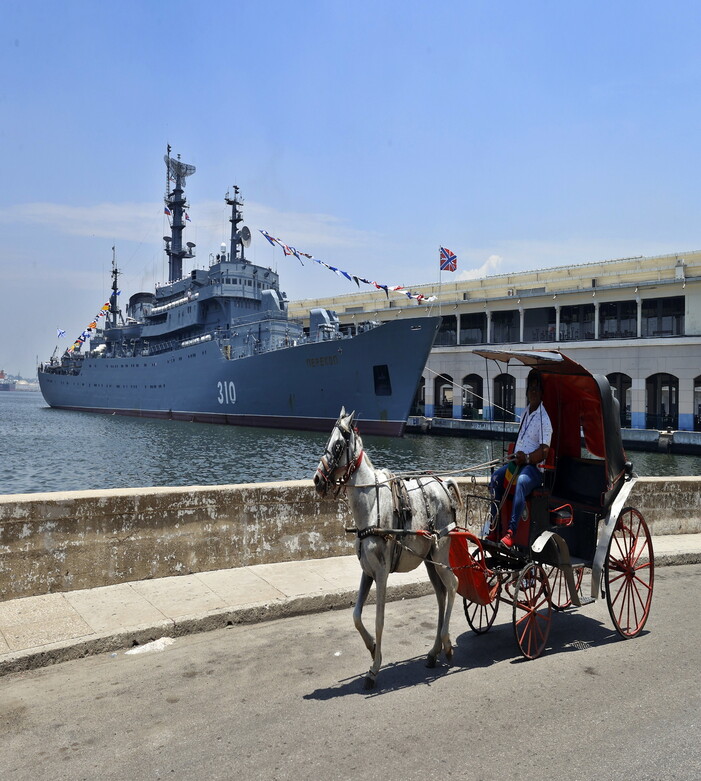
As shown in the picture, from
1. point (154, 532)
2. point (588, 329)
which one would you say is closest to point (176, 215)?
point (588, 329)

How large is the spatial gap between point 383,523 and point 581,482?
2565mm

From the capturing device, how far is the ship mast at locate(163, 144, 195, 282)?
223ft

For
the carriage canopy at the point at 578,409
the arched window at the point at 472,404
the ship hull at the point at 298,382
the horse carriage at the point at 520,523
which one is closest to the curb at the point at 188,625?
the horse carriage at the point at 520,523

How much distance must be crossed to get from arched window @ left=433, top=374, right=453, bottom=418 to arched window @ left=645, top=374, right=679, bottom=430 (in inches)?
550

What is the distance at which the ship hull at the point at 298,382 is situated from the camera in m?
41.3

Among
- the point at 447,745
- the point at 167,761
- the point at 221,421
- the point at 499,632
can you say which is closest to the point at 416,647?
the point at 499,632

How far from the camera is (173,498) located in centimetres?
759

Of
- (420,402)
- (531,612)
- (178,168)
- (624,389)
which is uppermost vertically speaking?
(178,168)

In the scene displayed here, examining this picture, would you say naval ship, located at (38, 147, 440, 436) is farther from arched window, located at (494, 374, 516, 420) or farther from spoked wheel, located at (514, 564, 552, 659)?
spoked wheel, located at (514, 564, 552, 659)

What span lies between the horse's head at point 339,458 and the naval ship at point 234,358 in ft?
114

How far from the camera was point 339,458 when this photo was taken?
5.26 meters

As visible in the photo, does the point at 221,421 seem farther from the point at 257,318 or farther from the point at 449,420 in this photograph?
the point at 449,420

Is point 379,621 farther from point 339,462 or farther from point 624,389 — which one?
point 624,389

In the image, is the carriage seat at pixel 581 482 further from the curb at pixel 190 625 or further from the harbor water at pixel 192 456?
the harbor water at pixel 192 456
